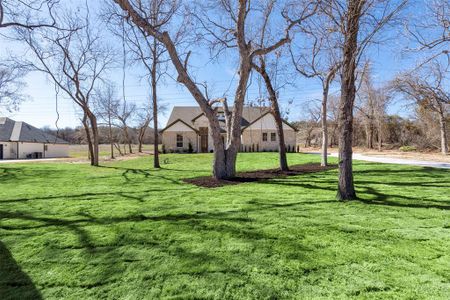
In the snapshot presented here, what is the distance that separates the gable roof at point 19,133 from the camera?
31969mm

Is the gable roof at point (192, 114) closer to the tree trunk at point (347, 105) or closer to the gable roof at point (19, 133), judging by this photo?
the gable roof at point (19, 133)

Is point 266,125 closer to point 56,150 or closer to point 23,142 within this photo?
point 23,142

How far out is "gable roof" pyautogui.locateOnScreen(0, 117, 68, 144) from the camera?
31969 millimetres

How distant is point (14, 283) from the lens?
2.41 meters

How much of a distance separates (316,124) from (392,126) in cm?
1118

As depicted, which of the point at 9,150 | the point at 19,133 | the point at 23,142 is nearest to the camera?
the point at 9,150

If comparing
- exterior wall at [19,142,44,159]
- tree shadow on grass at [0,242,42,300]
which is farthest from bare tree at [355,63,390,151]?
exterior wall at [19,142,44,159]

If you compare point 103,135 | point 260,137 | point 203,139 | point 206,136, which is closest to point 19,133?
point 103,135

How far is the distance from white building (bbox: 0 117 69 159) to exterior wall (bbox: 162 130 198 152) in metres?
14.4

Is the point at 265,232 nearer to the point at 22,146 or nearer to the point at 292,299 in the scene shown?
the point at 292,299

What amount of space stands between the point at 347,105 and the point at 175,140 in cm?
2519

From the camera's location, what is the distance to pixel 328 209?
15.7 feet

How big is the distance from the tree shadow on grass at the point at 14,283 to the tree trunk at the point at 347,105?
5.04 meters

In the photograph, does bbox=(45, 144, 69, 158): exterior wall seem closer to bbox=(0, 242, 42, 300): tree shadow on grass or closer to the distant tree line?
the distant tree line
